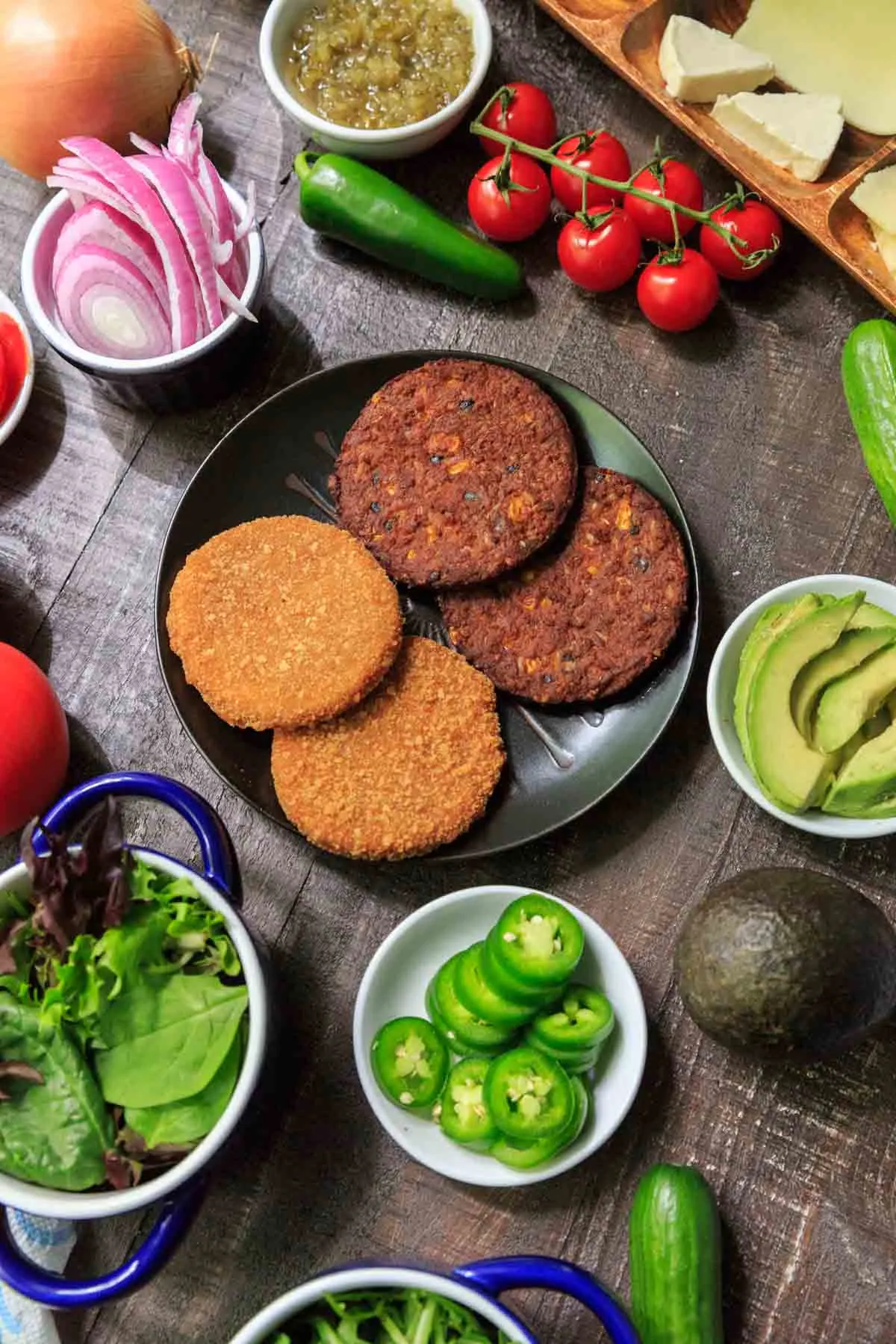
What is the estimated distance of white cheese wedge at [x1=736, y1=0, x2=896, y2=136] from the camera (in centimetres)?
235

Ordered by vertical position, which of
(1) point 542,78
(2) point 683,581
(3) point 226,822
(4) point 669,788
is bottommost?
(3) point 226,822

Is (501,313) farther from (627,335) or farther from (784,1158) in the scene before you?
(784,1158)

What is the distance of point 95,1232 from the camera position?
7.09 feet

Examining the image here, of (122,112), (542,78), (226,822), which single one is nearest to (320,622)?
(226,822)

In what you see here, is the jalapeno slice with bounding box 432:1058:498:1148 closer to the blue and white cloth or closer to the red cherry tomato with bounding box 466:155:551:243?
the blue and white cloth

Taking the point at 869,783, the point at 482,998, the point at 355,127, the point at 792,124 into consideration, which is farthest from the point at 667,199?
the point at 482,998

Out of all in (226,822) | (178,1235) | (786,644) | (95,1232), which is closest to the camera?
(178,1235)

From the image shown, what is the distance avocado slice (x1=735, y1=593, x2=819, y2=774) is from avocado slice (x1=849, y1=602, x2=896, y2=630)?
0.07 meters

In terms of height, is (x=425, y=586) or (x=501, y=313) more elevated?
(x=501, y=313)

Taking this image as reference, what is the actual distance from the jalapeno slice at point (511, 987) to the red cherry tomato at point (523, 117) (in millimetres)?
1608

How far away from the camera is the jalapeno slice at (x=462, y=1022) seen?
1995 mm

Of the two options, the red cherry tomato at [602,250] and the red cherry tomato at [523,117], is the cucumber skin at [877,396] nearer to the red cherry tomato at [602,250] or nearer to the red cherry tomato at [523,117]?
the red cherry tomato at [602,250]

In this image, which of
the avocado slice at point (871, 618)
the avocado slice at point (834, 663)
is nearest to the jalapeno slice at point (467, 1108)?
the avocado slice at point (834, 663)

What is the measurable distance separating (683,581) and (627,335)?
2.03 feet
